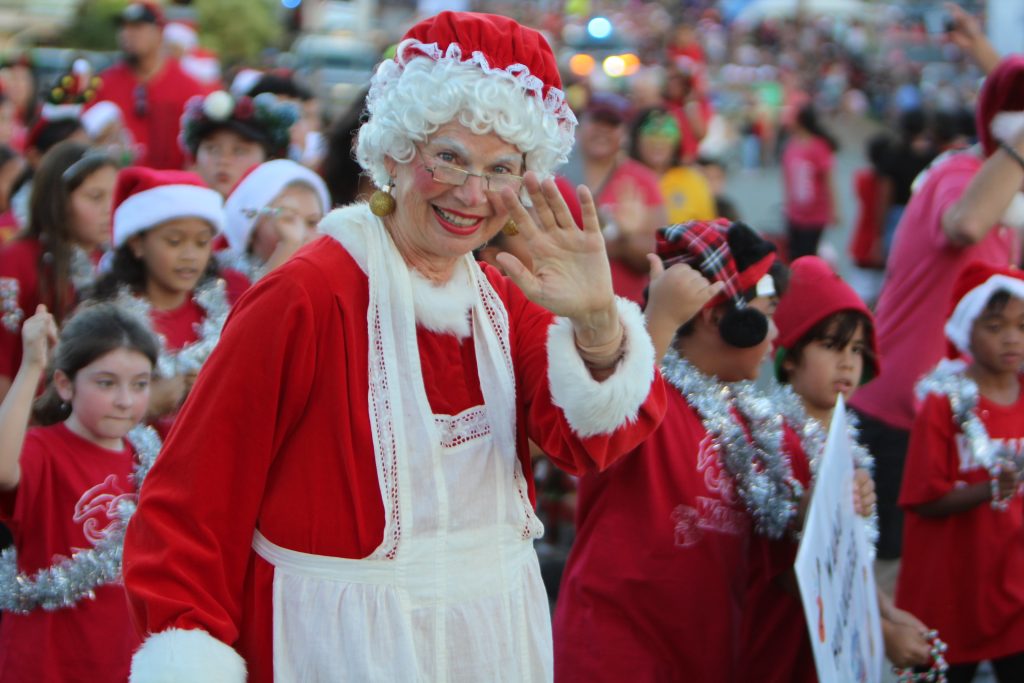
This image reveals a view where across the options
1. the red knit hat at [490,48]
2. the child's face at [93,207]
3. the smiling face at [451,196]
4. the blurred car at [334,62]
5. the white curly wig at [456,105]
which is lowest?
the smiling face at [451,196]

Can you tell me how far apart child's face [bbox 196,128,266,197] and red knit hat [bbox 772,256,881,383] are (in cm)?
266

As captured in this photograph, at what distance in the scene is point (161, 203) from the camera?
4.27 meters

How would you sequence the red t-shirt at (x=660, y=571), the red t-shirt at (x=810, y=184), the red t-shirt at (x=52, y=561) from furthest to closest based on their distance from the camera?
the red t-shirt at (x=810, y=184), the red t-shirt at (x=52, y=561), the red t-shirt at (x=660, y=571)

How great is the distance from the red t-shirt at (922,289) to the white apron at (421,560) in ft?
9.00

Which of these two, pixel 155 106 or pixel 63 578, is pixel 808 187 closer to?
pixel 155 106

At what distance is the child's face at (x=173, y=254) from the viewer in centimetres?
423

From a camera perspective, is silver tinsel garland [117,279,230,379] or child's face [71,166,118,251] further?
child's face [71,166,118,251]

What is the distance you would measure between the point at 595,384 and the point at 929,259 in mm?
2994

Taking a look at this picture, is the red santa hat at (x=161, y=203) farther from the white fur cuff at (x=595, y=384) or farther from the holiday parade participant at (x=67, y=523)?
the white fur cuff at (x=595, y=384)

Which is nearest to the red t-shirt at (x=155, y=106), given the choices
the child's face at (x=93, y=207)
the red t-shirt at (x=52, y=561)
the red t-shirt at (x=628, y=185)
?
the red t-shirt at (x=628, y=185)

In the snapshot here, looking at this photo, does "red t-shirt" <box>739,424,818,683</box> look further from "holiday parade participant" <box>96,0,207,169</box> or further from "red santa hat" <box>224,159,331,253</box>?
"holiday parade participant" <box>96,0,207,169</box>

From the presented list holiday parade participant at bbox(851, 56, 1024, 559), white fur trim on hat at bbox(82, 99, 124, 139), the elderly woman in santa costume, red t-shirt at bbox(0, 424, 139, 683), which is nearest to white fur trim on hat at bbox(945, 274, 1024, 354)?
holiday parade participant at bbox(851, 56, 1024, 559)

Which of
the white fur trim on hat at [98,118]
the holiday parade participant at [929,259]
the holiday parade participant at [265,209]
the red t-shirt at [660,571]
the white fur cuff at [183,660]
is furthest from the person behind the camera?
the white fur trim on hat at [98,118]

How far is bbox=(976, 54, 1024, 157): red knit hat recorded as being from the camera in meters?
4.67
